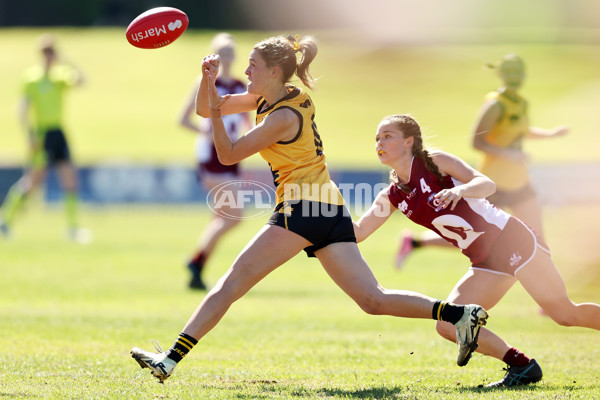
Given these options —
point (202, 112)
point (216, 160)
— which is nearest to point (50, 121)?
point (216, 160)

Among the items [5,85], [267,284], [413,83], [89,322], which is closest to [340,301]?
[267,284]

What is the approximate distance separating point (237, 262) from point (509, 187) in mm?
4131

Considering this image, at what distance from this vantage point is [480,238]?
585cm

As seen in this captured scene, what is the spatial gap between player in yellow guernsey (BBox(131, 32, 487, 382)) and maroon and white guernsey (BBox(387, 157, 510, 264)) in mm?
444

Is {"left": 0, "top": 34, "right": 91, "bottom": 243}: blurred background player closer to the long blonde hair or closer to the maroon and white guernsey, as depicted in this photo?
the long blonde hair

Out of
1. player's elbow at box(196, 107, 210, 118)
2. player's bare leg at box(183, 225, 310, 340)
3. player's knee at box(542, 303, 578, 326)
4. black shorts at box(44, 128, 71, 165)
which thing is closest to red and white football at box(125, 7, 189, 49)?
player's elbow at box(196, 107, 210, 118)

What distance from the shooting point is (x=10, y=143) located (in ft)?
121

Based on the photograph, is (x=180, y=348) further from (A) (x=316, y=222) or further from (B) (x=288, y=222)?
(A) (x=316, y=222)

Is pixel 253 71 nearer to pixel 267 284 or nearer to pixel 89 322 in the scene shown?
pixel 89 322

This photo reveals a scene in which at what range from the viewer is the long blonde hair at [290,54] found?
223 inches

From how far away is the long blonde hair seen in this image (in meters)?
5.66

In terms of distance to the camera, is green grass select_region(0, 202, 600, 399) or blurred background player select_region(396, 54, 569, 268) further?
blurred background player select_region(396, 54, 569, 268)

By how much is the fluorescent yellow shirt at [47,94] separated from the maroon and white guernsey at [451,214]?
10.4 m

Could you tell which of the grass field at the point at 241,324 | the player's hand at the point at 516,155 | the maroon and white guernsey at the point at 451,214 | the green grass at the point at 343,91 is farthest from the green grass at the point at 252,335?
the green grass at the point at 343,91
